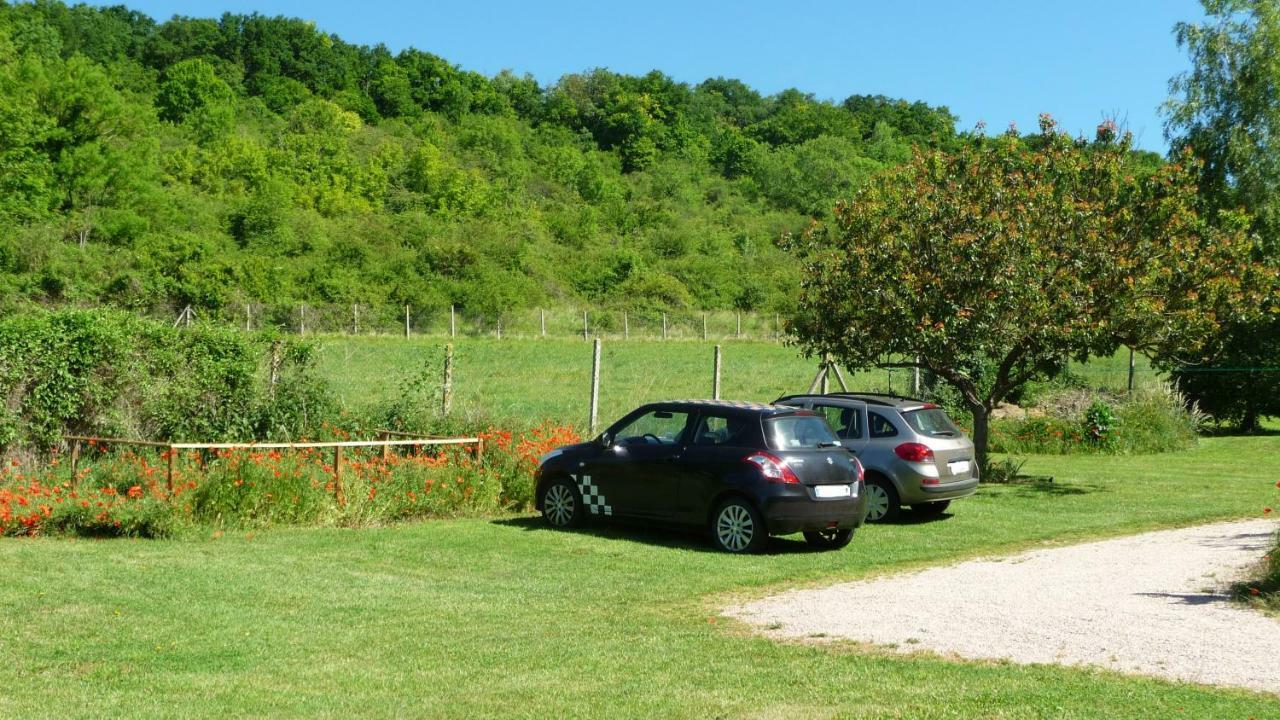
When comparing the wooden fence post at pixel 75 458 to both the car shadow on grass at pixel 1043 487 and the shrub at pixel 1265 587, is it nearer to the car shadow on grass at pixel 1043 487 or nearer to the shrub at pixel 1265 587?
the shrub at pixel 1265 587

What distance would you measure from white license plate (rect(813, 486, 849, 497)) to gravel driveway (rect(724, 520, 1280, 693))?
1.35 metres

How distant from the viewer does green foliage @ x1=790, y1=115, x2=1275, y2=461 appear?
19.4 meters

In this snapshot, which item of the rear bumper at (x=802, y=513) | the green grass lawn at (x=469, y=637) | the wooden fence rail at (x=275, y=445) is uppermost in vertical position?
the wooden fence rail at (x=275, y=445)

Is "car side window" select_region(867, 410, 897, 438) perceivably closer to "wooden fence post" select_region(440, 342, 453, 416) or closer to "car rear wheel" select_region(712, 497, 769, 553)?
"car rear wheel" select_region(712, 497, 769, 553)

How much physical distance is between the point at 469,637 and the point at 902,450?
8.45 meters

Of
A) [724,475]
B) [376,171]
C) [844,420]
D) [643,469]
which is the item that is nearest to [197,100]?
[376,171]

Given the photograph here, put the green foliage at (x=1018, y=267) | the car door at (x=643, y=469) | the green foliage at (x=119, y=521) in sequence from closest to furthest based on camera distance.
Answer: the green foliage at (x=119, y=521) → the car door at (x=643, y=469) → the green foliage at (x=1018, y=267)

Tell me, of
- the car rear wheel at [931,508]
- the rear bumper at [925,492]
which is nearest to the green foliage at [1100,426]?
the car rear wheel at [931,508]

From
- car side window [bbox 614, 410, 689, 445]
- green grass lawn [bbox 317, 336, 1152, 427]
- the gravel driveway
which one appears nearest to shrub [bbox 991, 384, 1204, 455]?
green grass lawn [bbox 317, 336, 1152, 427]

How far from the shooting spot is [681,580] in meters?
11.7

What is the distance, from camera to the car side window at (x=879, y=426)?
16.2 m

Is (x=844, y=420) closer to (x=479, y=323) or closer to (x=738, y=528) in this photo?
(x=738, y=528)

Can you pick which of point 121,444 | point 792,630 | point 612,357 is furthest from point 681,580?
point 612,357

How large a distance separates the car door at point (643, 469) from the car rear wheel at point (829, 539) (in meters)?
1.67
